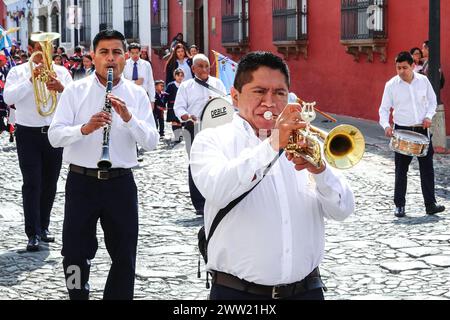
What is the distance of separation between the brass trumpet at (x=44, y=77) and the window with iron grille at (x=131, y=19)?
23658 mm

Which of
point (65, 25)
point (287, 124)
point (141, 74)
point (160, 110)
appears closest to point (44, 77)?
point (287, 124)

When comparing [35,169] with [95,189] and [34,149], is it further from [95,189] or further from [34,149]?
[95,189]

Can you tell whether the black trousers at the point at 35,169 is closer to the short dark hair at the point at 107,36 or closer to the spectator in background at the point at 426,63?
the short dark hair at the point at 107,36

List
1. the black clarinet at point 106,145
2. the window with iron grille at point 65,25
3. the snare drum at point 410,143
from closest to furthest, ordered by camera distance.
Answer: the black clarinet at point 106,145, the snare drum at point 410,143, the window with iron grille at point 65,25

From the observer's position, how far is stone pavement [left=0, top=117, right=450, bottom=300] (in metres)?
5.98

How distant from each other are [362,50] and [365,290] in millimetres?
11483

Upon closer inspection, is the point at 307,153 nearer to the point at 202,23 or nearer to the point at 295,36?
the point at 295,36

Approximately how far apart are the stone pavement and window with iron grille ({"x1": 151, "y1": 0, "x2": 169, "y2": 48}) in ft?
58.7

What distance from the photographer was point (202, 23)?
2684 centimetres

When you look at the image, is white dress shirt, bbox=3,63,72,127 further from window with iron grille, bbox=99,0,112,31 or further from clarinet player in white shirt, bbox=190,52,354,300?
window with iron grille, bbox=99,0,112,31

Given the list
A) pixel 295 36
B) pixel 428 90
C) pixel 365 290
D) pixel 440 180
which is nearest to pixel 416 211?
pixel 428 90

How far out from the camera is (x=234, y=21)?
2316cm

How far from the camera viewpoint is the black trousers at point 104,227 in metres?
5.09

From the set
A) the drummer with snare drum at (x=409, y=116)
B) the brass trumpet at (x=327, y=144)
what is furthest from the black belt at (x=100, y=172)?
the drummer with snare drum at (x=409, y=116)
